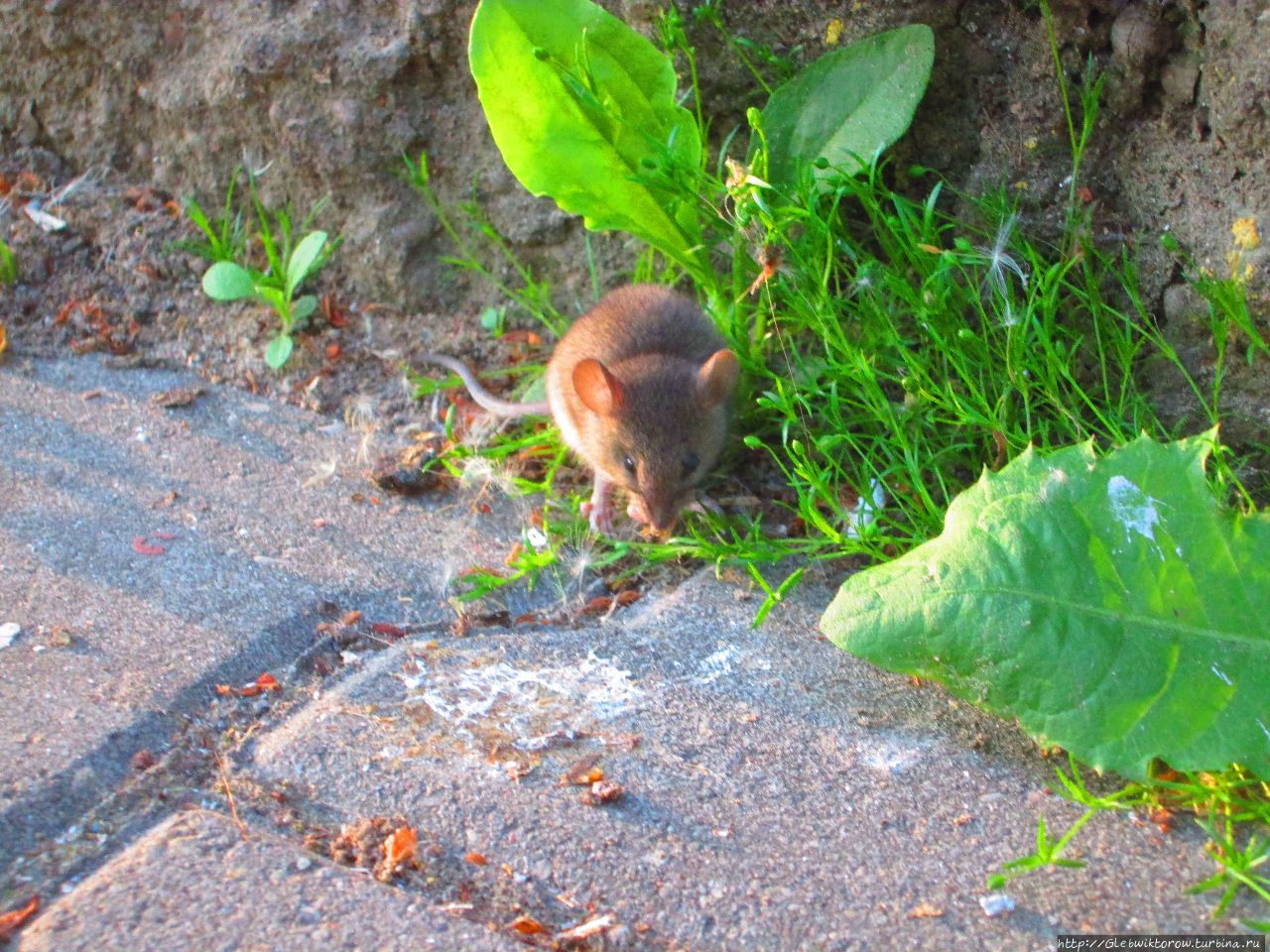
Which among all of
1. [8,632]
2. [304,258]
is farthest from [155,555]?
[304,258]

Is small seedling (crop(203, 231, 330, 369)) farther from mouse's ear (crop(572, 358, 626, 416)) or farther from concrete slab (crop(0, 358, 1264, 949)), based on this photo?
mouse's ear (crop(572, 358, 626, 416))

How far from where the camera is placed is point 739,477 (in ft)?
14.1

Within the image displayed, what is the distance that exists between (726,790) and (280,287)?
297 cm

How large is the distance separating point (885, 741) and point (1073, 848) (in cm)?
48

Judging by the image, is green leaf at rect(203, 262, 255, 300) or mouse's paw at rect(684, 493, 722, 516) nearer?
mouse's paw at rect(684, 493, 722, 516)

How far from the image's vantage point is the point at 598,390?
13.6 feet

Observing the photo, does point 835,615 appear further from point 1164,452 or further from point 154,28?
point 154,28

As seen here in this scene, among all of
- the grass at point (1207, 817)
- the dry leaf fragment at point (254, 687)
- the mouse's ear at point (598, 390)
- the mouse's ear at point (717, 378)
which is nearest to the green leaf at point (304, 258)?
the mouse's ear at point (598, 390)

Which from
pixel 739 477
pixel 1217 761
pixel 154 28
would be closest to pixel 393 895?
pixel 1217 761

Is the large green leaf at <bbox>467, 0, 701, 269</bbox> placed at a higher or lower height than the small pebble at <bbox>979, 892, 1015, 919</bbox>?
higher

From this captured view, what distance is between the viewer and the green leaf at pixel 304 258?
4.64m

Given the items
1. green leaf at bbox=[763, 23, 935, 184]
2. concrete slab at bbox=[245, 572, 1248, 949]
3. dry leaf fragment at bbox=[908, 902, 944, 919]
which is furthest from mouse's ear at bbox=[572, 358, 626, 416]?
dry leaf fragment at bbox=[908, 902, 944, 919]

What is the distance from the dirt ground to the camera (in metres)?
4.04

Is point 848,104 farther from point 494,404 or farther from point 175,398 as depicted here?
point 175,398
